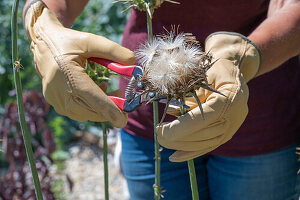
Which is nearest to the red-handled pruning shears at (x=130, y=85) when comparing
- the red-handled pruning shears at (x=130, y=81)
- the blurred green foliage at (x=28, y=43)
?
the red-handled pruning shears at (x=130, y=81)

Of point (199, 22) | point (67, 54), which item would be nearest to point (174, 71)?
point (67, 54)

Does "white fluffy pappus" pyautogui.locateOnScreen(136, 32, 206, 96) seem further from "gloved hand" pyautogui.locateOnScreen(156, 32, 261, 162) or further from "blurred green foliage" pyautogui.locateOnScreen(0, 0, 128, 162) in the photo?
"blurred green foliage" pyautogui.locateOnScreen(0, 0, 128, 162)

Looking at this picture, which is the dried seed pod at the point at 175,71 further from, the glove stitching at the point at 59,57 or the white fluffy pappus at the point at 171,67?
the glove stitching at the point at 59,57

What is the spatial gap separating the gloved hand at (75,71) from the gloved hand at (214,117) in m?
0.15

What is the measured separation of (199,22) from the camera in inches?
56.9

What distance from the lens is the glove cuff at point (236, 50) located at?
1.04 meters

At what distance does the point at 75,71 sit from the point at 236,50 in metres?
0.38

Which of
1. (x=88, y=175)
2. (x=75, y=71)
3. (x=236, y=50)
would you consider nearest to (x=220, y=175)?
(x=236, y=50)

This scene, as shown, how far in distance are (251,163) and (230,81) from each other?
592 mm

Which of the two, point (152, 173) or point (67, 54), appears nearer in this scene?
point (67, 54)

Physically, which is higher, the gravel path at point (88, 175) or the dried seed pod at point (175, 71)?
the dried seed pod at point (175, 71)

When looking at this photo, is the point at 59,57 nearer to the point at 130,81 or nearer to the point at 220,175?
the point at 130,81

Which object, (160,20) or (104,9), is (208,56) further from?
(104,9)

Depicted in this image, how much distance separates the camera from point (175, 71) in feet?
2.80
